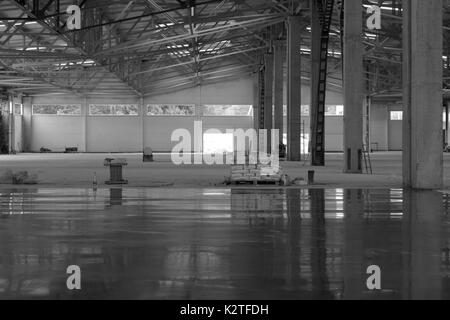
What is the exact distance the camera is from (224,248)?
24.9ft

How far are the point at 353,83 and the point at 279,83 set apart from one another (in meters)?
21.4

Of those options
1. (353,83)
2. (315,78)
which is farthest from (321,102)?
(353,83)

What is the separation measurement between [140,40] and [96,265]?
3329cm

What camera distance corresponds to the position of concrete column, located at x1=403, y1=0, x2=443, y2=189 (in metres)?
16.8

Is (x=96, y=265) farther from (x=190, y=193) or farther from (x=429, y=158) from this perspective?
(x=429, y=158)

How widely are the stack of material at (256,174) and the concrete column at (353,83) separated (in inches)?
270

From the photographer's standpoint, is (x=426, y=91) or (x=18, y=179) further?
(x=18, y=179)

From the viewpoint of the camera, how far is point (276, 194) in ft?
53.3

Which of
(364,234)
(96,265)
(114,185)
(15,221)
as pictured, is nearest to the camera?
(96,265)

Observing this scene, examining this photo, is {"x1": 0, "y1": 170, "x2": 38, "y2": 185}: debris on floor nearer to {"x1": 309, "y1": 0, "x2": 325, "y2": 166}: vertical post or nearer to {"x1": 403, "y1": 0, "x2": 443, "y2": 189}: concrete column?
{"x1": 403, "y1": 0, "x2": 443, "y2": 189}: concrete column

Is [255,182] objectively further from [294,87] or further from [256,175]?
[294,87]

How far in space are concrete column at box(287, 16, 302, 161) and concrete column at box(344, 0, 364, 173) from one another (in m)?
13.9

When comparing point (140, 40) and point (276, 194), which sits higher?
point (140, 40)
